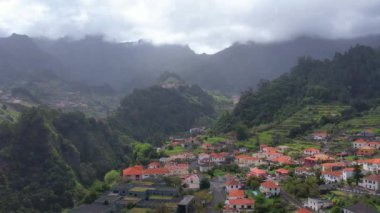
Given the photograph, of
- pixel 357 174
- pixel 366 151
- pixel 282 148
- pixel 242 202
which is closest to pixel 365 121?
pixel 366 151

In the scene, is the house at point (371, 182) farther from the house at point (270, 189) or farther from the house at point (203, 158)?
the house at point (203, 158)

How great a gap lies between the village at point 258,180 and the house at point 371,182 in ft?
0.24

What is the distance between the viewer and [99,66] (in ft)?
655

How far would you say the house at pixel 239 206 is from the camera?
31453 millimetres

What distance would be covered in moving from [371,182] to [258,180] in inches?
356

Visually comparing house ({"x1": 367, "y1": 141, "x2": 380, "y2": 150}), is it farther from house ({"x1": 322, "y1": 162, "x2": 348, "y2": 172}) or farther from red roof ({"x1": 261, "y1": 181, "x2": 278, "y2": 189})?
red roof ({"x1": 261, "y1": 181, "x2": 278, "y2": 189})

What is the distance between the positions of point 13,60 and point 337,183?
142 metres

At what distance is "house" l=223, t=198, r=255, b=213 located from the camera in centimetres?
3145

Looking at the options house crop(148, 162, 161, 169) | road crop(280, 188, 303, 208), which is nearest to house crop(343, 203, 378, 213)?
road crop(280, 188, 303, 208)

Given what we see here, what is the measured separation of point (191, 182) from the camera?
39812 mm

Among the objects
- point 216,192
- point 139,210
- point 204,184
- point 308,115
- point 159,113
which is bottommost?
point 139,210

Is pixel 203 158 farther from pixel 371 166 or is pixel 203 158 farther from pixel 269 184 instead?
pixel 371 166

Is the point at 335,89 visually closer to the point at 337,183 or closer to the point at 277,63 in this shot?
the point at 337,183

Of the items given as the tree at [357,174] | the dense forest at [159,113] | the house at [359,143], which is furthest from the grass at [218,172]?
the dense forest at [159,113]
